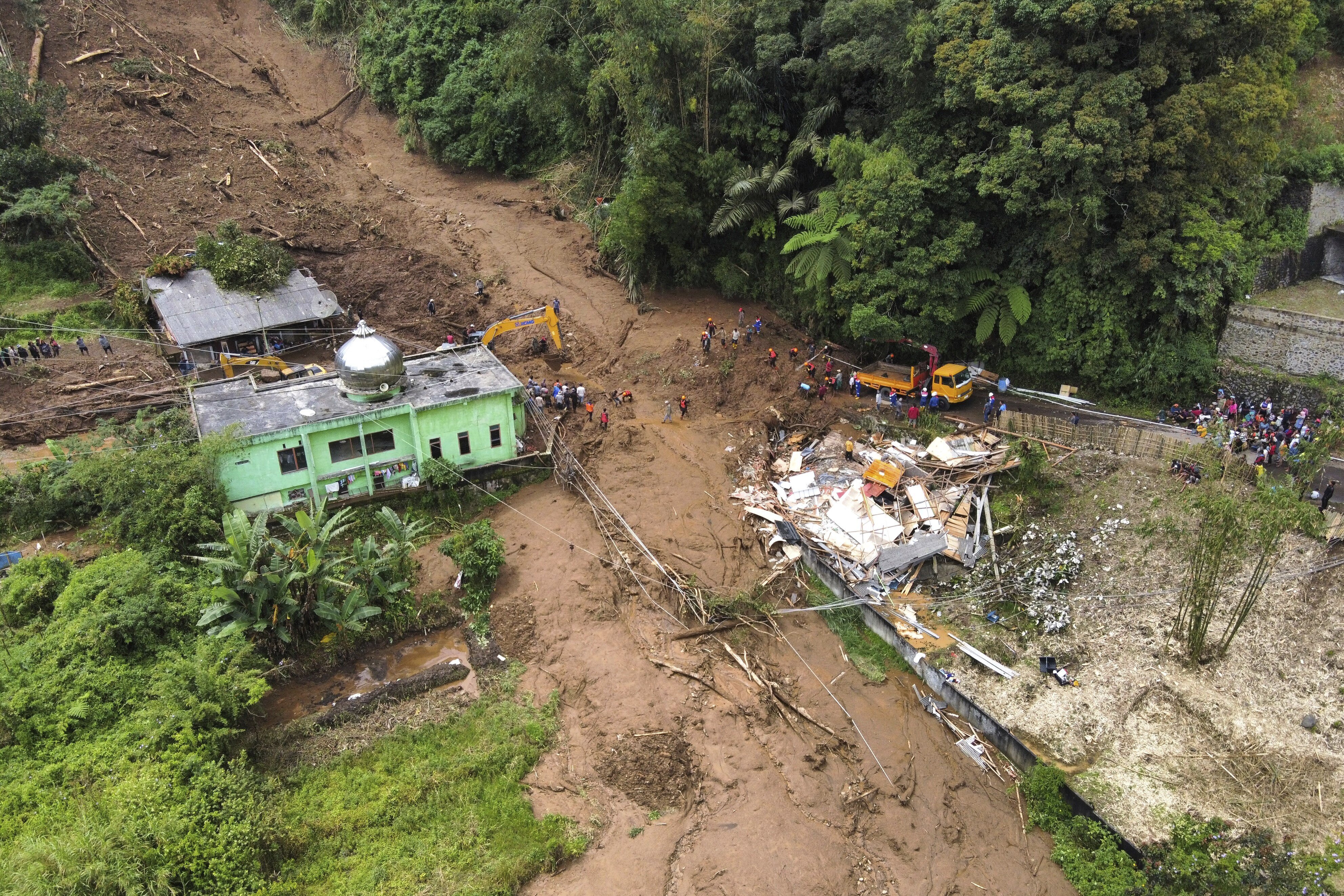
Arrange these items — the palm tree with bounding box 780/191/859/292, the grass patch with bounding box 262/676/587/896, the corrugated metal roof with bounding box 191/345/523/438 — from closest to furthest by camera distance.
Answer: the grass patch with bounding box 262/676/587/896, the corrugated metal roof with bounding box 191/345/523/438, the palm tree with bounding box 780/191/859/292

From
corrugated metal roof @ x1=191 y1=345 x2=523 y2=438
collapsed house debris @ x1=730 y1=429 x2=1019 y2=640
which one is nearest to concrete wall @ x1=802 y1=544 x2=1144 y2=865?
collapsed house debris @ x1=730 y1=429 x2=1019 y2=640

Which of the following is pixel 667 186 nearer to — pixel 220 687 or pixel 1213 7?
pixel 1213 7

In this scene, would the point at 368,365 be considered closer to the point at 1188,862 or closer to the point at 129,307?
the point at 129,307

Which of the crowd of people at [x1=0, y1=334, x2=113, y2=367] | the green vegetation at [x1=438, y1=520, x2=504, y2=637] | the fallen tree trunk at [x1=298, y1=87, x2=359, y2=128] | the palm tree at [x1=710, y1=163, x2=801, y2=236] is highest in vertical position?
the fallen tree trunk at [x1=298, y1=87, x2=359, y2=128]

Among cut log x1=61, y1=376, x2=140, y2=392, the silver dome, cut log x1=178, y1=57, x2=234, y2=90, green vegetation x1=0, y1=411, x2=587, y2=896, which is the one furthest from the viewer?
cut log x1=178, y1=57, x2=234, y2=90

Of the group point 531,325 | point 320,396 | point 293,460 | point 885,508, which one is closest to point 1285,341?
point 885,508

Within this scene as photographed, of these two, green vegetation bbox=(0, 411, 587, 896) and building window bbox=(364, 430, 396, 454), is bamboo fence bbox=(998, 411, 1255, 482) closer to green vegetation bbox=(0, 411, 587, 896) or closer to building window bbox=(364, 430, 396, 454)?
green vegetation bbox=(0, 411, 587, 896)
